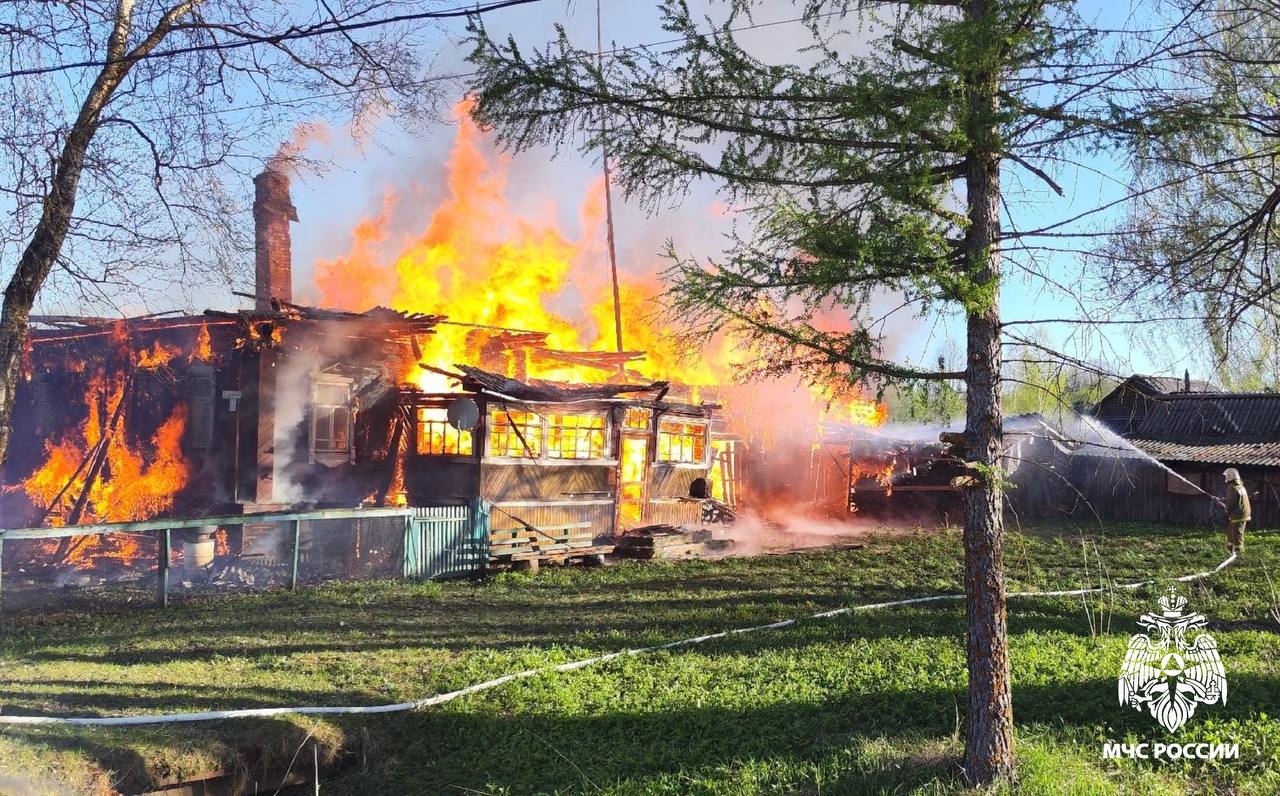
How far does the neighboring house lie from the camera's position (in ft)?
81.6

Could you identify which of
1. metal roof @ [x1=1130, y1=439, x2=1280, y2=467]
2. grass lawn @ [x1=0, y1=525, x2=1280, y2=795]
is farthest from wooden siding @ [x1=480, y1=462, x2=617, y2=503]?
metal roof @ [x1=1130, y1=439, x2=1280, y2=467]

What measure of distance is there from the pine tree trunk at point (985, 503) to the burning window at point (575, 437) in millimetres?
14343

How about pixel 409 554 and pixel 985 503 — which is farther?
pixel 409 554

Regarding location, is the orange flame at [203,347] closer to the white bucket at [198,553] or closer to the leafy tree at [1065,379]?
the white bucket at [198,553]

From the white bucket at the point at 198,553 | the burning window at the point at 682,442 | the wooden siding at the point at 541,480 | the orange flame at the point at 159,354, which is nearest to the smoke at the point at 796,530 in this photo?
the burning window at the point at 682,442

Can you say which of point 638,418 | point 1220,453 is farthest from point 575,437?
point 1220,453

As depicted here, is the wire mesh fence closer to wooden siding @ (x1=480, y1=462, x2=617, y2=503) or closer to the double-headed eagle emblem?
wooden siding @ (x1=480, y1=462, x2=617, y2=503)

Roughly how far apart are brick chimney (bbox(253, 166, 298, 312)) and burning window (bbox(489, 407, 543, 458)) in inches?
398

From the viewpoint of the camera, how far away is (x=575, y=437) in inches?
784

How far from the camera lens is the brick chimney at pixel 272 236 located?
960 inches

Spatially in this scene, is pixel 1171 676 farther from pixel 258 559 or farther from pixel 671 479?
pixel 258 559

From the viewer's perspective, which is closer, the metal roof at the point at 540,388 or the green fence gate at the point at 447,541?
the green fence gate at the point at 447,541

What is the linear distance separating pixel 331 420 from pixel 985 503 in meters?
17.4

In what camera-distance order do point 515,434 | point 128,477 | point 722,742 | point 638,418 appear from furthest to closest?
point 638,418 < point 128,477 < point 515,434 < point 722,742
